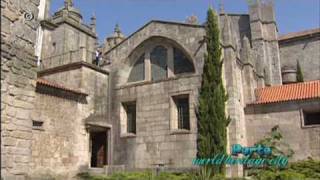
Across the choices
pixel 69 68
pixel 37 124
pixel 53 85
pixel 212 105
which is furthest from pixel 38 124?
pixel 212 105

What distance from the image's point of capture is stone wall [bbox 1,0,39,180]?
6043 millimetres

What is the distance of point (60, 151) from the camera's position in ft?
53.6

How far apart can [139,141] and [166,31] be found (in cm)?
595

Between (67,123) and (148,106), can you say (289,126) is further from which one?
(67,123)

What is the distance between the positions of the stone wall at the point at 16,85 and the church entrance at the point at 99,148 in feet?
41.7

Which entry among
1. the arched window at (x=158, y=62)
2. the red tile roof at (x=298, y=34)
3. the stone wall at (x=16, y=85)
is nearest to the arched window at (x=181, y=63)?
the arched window at (x=158, y=62)

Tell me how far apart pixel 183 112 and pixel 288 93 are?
571cm

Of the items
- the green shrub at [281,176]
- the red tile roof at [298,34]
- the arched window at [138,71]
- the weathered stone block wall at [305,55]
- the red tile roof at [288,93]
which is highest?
the red tile roof at [298,34]

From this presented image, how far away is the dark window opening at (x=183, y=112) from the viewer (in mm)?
17703

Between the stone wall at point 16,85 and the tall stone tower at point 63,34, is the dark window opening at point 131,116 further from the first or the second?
the stone wall at point 16,85

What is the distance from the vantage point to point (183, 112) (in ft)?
58.9

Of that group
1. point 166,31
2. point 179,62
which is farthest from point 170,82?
point 166,31

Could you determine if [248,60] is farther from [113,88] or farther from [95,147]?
[95,147]

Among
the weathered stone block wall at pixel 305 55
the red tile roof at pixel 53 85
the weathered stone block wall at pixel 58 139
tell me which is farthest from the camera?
the weathered stone block wall at pixel 305 55
